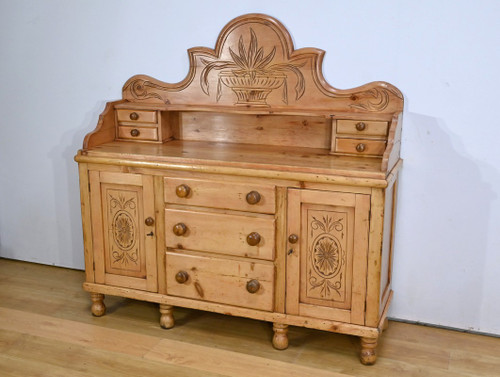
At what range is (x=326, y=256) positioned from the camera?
2553 mm

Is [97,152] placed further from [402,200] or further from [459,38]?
[459,38]

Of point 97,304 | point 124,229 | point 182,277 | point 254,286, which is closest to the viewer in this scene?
point 254,286

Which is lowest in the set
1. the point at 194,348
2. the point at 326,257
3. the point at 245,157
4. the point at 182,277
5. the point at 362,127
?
the point at 194,348

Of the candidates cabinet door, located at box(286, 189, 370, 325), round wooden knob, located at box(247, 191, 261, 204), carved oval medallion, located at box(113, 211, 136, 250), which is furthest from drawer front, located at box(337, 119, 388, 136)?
carved oval medallion, located at box(113, 211, 136, 250)

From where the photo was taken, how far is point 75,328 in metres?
2.92

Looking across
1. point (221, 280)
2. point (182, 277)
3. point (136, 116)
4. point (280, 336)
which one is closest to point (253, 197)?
point (221, 280)

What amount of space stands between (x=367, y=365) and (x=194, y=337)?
2.67ft

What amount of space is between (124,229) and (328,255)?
1.01 metres

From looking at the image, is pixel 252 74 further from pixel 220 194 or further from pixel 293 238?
pixel 293 238

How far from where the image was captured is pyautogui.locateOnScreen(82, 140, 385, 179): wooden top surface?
8.13 feet

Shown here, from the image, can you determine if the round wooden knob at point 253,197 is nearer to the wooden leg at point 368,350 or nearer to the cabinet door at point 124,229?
the cabinet door at point 124,229

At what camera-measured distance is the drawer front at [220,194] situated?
102 inches

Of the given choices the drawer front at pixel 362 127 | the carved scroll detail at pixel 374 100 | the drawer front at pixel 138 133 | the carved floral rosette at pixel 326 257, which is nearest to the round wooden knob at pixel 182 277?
the carved floral rosette at pixel 326 257

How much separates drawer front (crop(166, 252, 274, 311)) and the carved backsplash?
80 cm
